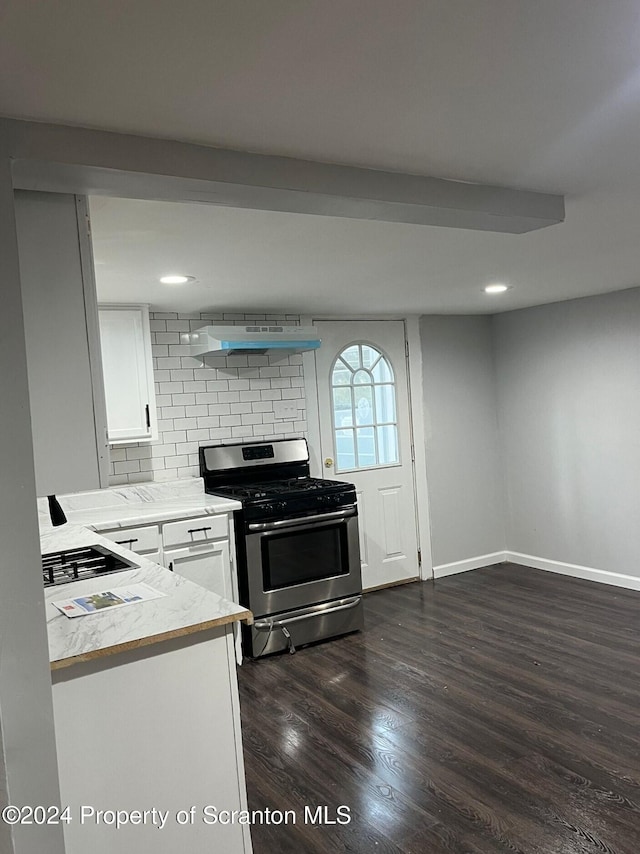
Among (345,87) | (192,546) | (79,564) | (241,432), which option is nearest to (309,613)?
(192,546)

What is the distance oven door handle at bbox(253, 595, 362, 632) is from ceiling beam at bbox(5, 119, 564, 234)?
265 centimetres

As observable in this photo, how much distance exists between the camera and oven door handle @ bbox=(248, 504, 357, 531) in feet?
13.2

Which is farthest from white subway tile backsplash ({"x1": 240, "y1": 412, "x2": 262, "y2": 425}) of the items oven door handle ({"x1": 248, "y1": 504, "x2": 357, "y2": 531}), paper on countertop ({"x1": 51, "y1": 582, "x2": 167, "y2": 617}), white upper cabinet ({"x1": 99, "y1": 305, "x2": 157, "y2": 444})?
paper on countertop ({"x1": 51, "y1": 582, "x2": 167, "y2": 617})

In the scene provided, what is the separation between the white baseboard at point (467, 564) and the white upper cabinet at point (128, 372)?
8.73ft

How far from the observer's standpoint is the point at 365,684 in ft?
11.7

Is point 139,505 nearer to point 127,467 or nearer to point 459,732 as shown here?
point 127,467

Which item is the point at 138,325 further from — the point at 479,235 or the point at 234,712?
the point at 234,712

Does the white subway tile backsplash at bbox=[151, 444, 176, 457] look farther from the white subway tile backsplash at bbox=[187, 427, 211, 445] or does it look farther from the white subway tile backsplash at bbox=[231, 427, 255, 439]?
the white subway tile backsplash at bbox=[231, 427, 255, 439]

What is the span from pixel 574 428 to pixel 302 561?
2.45 meters

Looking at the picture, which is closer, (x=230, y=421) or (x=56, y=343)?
(x=56, y=343)

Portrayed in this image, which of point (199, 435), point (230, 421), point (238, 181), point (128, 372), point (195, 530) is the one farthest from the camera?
point (230, 421)

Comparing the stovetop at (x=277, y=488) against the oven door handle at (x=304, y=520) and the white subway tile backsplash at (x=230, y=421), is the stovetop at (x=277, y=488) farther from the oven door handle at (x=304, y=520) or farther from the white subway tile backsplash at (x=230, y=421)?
the white subway tile backsplash at (x=230, y=421)

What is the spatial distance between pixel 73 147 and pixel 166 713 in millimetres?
1488

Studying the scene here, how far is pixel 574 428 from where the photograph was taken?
5.27 m
